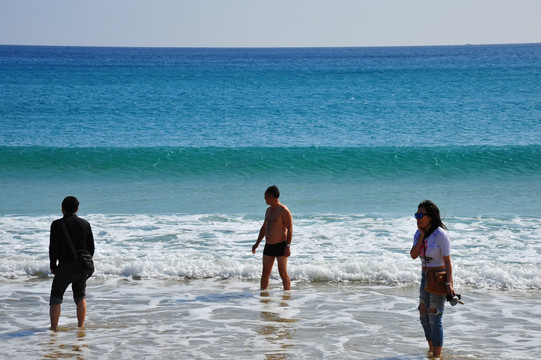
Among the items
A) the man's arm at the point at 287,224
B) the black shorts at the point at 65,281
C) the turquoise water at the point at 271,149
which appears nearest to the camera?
the black shorts at the point at 65,281

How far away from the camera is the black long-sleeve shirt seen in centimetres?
703

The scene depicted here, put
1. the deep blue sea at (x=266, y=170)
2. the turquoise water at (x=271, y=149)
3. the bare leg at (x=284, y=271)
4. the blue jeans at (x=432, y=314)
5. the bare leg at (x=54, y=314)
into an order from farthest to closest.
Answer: the turquoise water at (x=271, y=149)
the deep blue sea at (x=266, y=170)
the bare leg at (x=284, y=271)
the bare leg at (x=54, y=314)
the blue jeans at (x=432, y=314)

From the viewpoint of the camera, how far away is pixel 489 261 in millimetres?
10750

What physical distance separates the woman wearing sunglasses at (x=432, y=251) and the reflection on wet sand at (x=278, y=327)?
4.94 ft

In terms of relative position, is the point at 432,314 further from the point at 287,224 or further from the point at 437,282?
the point at 287,224

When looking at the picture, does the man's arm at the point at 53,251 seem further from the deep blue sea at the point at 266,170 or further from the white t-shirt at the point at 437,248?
the white t-shirt at the point at 437,248

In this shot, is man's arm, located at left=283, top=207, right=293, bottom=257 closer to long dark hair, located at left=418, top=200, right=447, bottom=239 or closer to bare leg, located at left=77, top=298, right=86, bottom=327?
bare leg, located at left=77, top=298, right=86, bottom=327

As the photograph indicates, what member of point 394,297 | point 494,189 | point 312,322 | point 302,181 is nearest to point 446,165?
point 494,189

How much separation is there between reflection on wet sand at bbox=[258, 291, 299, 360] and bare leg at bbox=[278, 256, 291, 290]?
0.94ft

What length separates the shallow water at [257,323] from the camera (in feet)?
22.5

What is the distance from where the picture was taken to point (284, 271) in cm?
914

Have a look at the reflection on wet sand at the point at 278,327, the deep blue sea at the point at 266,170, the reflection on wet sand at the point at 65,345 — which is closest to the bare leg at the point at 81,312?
the reflection on wet sand at the point at 65,345

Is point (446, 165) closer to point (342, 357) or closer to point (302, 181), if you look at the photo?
point (302, 181)

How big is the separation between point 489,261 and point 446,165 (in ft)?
36.9
